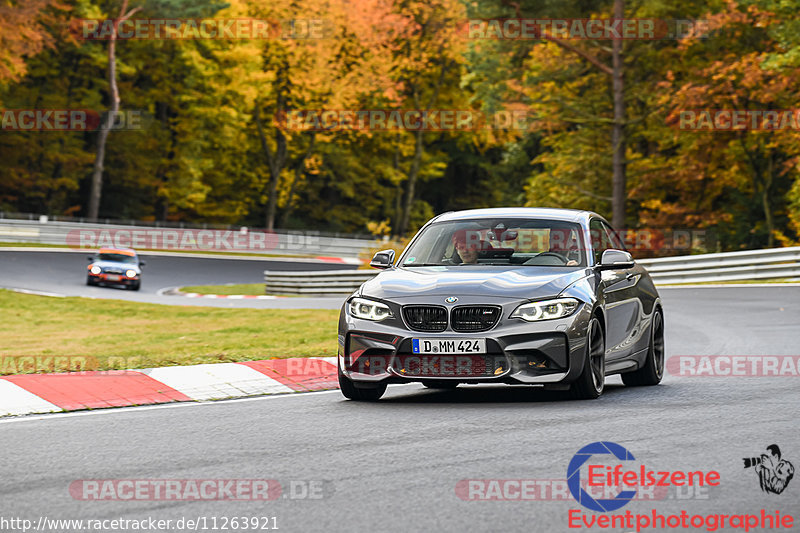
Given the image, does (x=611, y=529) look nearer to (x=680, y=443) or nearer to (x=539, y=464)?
(x=539, y=464)

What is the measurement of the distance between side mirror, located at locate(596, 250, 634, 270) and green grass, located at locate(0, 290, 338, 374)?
3.99m

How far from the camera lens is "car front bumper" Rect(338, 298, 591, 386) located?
9430mm

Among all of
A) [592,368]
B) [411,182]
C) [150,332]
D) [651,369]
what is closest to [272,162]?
[411,182]

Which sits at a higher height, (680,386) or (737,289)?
(680,386)

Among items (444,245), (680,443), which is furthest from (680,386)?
(680,443)

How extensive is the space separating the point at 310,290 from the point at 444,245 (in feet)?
64.7

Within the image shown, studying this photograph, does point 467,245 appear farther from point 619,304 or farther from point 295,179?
point 295,179

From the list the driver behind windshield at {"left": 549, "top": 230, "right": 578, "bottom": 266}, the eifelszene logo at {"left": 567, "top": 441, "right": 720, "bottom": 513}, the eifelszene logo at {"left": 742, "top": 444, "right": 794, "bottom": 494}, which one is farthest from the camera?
the driver behind windshield at {"left": 549, "top": 230, "right": 578, "bottom": 266}

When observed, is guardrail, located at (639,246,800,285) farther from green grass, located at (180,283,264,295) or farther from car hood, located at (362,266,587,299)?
car hood, located at (362,266,587,299)

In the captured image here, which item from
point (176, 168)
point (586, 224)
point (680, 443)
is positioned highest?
point (586, 224)

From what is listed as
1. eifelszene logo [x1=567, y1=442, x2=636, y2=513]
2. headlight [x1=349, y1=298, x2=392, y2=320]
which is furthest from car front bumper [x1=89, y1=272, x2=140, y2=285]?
eifelszene logo [x1=567, y1=442, x2=636, y2=513]

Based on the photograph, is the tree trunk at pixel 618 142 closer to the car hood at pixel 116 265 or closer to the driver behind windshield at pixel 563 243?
the car hood at pixel 116 265

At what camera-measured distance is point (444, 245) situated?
1109 centimetres

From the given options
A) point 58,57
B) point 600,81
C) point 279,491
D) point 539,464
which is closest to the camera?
point 279,491
